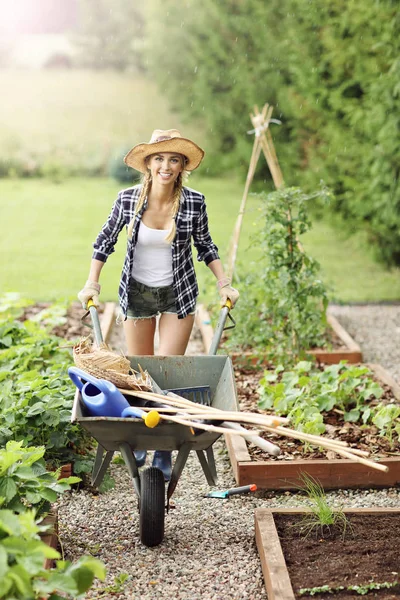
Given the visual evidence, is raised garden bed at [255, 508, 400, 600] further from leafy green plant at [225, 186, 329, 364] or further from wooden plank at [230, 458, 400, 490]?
leafy green plant at [225, 186, 329, 364]

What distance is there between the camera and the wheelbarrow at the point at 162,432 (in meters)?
2.68

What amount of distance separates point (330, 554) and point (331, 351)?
2758 millimetres

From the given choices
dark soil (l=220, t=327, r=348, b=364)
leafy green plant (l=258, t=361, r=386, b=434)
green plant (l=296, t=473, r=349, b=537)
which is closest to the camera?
green plant (l=296, t=473, r=349, b=537)

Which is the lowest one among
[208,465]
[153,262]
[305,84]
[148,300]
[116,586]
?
[116,586]

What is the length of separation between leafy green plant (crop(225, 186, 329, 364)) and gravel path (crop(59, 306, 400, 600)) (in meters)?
1.34

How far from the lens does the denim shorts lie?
3586 mm

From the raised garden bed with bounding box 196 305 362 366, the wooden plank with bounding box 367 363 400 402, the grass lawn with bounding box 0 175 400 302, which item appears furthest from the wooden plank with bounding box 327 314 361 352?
the wooden plank with bounding box 367 363 400 402

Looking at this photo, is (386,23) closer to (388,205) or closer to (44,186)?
(388,205)

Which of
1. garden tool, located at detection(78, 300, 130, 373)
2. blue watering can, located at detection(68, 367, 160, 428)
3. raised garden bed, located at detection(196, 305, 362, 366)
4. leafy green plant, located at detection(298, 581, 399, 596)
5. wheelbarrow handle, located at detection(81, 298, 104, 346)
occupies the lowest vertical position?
leafy green plant, located at detection(298, 581, 399, 596)

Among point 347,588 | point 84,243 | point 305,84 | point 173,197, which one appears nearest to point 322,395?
point 173,197

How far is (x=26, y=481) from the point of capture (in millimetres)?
2705

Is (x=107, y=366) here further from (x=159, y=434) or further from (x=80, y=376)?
(x=159, y=434)

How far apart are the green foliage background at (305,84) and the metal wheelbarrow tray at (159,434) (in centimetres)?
399

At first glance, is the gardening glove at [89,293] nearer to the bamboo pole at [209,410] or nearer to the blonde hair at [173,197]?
the blonde hair at [173,197]
